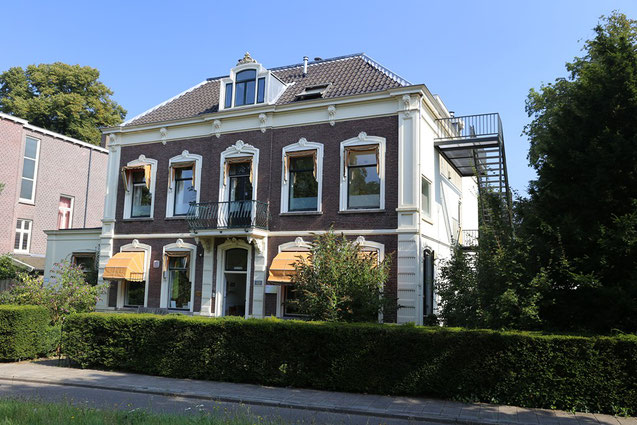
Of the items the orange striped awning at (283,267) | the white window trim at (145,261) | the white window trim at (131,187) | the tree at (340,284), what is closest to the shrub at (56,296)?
the white window trim at (145,261)

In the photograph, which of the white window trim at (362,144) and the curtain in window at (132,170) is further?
the curtain in window at (132,170)

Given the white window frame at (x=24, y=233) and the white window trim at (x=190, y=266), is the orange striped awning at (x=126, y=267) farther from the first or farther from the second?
the white window frame at (x=24, y=233)

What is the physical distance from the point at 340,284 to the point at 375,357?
12.2ft

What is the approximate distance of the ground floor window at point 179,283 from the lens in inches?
792

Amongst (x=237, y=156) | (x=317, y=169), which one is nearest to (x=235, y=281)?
(x=237, y=156)

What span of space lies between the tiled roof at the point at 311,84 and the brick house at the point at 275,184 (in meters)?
0.08

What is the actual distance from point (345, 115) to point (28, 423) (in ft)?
45.6

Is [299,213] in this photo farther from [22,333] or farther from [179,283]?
[22,333]

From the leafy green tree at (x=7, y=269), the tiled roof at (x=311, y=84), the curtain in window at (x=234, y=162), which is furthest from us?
the leafy green tree at (x=7, y=269)

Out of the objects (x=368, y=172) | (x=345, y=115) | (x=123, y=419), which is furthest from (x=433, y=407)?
(x=345, y=115)

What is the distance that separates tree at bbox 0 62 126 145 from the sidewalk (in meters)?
32.1

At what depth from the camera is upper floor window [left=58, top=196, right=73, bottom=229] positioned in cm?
3312

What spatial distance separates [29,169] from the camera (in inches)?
1225

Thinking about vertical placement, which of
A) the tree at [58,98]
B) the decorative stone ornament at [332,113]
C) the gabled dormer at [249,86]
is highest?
A: the tree at [58,98]
